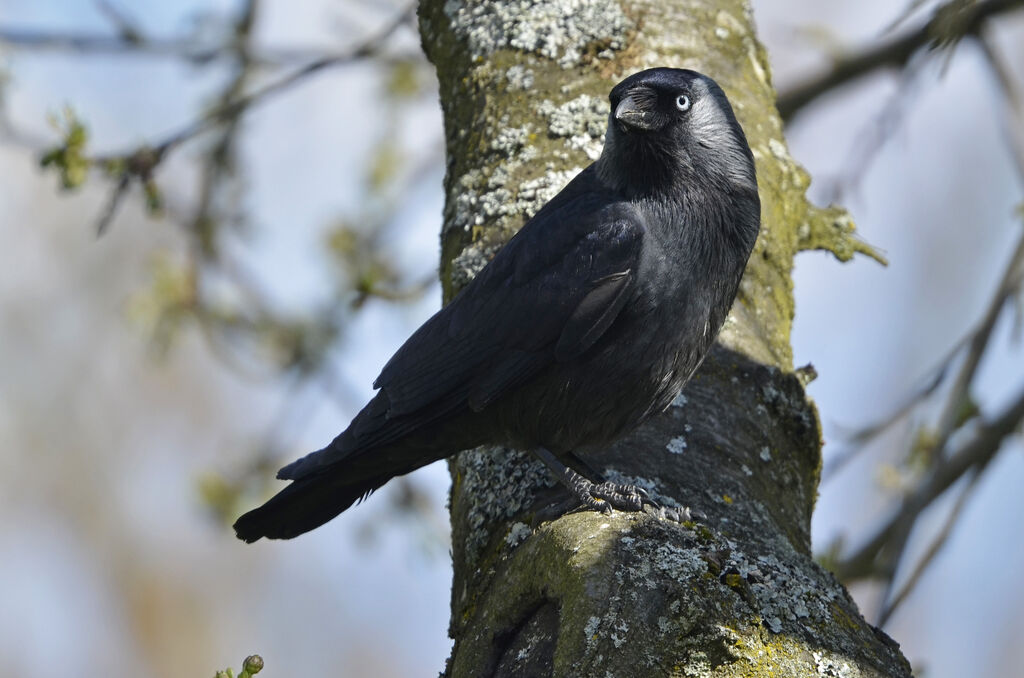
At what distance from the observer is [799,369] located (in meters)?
3.33

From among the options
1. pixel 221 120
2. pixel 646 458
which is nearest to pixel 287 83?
pixel 221 120

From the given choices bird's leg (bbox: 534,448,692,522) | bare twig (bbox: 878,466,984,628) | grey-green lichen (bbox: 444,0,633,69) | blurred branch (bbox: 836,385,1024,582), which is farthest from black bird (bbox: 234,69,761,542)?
blurred branch (bbox: 836,385,1024,582)

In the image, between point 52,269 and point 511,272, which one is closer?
point 511,272

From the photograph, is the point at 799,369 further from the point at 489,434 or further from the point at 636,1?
the point at 636,1

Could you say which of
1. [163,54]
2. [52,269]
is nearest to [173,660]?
[52,269]

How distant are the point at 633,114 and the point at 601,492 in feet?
3.63

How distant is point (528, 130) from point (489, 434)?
0.96 meters

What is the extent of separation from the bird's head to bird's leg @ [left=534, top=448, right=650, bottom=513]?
91 centimetres

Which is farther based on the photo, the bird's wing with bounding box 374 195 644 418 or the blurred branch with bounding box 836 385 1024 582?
the blurred branch with bounding box 836 385 1024 582

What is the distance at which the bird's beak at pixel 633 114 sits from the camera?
303cm

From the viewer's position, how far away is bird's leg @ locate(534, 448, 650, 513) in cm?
256

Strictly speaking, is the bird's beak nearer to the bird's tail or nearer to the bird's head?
the bird's head

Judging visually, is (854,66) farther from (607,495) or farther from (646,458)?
(607,495)

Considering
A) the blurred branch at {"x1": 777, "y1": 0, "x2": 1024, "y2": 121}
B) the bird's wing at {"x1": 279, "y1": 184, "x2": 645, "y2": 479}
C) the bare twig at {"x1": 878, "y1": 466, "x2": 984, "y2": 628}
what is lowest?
the bare twig at {"x1": 878, "y1": 466, "x2": 984, "y2": 628}
